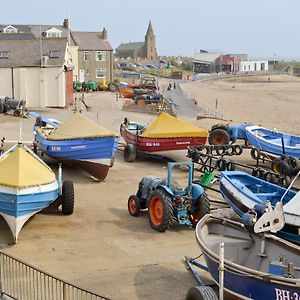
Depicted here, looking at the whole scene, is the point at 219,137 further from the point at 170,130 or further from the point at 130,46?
the point at 130,46

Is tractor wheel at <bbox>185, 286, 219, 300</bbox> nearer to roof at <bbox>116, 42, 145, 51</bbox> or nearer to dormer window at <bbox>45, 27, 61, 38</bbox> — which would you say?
dormer window at <bbox>45, 27, 61, 38</bbox>

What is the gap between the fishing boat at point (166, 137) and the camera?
839 inches

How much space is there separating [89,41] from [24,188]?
184ft

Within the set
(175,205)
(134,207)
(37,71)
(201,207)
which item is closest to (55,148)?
(134,207)

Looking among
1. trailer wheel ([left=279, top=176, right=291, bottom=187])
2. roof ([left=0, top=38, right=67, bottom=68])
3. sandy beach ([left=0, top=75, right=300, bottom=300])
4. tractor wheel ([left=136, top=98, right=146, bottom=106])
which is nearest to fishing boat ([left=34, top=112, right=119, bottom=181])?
sandy beach ([left=0, top=75, right=300, bottom=300])

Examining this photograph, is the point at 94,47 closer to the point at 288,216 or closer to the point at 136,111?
the point at 136,111

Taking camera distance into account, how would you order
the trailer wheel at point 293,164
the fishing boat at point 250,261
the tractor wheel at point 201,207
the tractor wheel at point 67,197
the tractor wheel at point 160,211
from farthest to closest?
the trailer wheel at point 293,164
the tractor wheel at point 67,197
the tractor wheel at point 201,207
the tractor wheel at point 160,211
the fishing boat at point 250,261

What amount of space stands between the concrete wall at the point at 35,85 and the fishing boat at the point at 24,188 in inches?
991

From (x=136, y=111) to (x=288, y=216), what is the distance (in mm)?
31992

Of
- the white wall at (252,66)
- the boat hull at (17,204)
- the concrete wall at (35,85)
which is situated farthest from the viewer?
the white wall at (252,66)

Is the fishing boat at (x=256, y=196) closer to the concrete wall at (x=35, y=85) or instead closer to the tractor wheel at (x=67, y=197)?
the tractor wheel at (x=67, y=197)

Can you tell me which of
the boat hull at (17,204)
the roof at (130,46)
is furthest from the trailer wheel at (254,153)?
the roof at (130,46)

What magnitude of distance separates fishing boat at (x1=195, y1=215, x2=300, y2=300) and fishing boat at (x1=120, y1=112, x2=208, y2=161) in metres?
10.6

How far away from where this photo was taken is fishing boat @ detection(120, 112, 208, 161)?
21.3m
